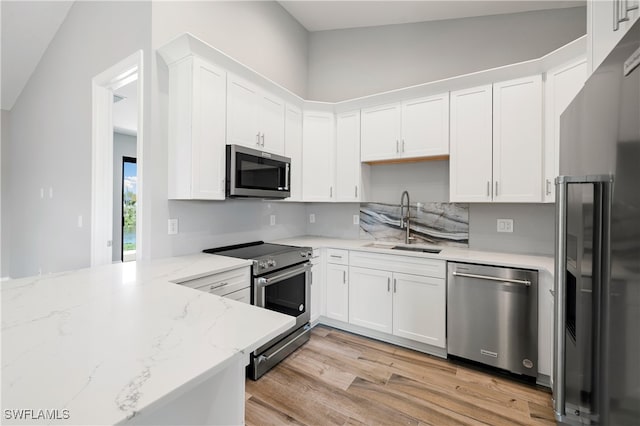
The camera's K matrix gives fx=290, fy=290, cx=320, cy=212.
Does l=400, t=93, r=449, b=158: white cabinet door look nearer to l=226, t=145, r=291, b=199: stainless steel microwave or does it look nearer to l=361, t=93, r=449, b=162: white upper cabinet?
l=361, t=93, r=449, b=162: white upper cabinet

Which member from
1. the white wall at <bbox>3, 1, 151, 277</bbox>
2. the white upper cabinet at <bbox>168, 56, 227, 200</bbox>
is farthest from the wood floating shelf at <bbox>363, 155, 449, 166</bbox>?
the white wall at <bbox>3, 1, 151, 277</bbox>

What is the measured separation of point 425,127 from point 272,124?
148cm

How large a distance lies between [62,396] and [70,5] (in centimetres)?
432

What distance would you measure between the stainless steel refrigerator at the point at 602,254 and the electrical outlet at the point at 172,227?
2.34m

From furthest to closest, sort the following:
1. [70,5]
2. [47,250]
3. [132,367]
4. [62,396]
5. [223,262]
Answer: [47,250] → [70,5] → [223,262] → [132,367] → [62,396]

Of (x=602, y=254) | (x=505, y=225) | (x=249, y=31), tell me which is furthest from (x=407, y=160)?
(x=602, y=254)

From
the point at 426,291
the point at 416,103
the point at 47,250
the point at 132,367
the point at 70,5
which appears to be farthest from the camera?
the point at 47,250

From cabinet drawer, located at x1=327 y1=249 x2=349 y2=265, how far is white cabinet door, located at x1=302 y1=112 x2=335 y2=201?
646 mm

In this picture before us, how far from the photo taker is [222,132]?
2305mm

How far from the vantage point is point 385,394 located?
2.00 meters

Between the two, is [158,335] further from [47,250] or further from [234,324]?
[47,250]

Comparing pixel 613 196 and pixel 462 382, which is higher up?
pixel 613 196

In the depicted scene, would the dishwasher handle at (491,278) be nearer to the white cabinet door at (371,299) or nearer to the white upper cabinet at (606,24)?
the white cabinet door at (371,299)

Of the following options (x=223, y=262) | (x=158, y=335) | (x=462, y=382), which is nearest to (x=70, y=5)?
(x=223, y=262)
